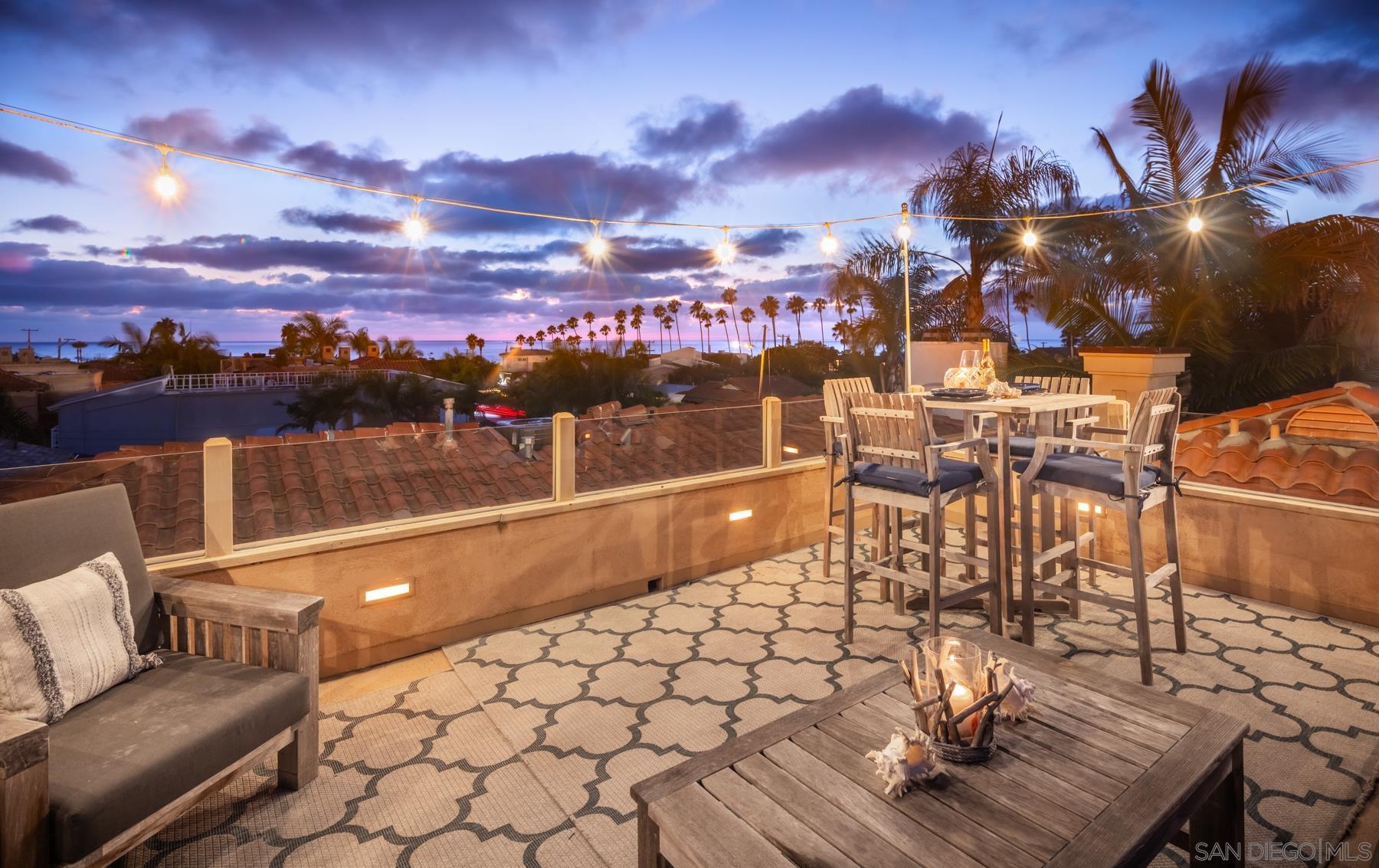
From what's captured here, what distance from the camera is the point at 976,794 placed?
1417 millimetres

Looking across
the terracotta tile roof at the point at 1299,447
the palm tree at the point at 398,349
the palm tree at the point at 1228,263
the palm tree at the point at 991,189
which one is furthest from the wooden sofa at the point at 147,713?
the palm tree at the point at 398,349

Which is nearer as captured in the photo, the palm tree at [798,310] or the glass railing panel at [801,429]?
the glass railing panel at [801,429]

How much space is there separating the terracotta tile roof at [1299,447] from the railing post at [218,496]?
16.0 feet

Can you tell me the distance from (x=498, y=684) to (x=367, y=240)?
93.4 feet

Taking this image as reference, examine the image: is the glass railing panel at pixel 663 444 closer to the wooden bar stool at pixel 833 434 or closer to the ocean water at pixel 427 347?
the wooden bar stool at pixel 833 434

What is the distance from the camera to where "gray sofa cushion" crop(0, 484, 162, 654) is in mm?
1995

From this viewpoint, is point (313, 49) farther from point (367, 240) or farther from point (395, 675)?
point (367, 240)

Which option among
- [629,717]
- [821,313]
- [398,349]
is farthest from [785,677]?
[398,349]

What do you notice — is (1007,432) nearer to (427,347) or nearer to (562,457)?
(562,457)

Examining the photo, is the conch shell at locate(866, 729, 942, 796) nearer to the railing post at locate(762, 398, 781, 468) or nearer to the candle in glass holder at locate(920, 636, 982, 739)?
the candle in glass holder at locate(920, 636, 982, 739)

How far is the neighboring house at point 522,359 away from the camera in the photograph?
21628 mm

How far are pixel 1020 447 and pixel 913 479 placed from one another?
1.01m

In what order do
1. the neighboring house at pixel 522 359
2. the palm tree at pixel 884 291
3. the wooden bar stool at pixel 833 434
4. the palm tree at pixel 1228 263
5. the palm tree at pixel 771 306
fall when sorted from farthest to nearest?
the palm tree at pixel 771 306, the neighboring house at pixel 522 359, the palm tree at pixel 884 291, the palm tree at pixel 1228 263, the wooden bar stool at pixel 833 434

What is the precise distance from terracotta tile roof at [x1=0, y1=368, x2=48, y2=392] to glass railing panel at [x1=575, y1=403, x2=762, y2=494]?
12514 mm
